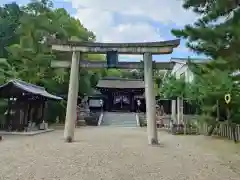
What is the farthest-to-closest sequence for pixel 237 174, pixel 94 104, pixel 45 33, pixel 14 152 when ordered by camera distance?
pixel 94 104, pixel 45 33, pixel 14 152, pixel 237 174

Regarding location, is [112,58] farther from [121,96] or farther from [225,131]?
[121,96]

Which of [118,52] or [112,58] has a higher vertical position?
[118,52]

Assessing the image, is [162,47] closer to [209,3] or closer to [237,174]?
[209,3]

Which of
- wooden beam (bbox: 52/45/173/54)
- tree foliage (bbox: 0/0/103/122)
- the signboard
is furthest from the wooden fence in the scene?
tree foliage (bbox: 0/0/103/122)

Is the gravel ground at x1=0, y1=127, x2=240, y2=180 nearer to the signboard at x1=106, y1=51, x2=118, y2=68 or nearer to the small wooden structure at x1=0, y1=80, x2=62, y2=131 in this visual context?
the signboard at x1=106, y1=51, x2=118, y2=68

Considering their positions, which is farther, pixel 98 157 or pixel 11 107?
pixel 11 107

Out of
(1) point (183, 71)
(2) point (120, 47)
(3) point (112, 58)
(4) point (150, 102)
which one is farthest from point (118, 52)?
(1) point (183, 71)

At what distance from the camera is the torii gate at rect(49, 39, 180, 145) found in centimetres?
1076

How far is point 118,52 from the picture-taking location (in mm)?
11352

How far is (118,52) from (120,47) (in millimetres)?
198

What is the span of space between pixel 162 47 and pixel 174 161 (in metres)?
5.08

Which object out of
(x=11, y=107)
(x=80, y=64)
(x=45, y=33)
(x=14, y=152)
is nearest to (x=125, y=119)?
(x=45, y=33)

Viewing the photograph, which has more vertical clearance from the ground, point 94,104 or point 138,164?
point 94,104

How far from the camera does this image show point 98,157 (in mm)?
7496
